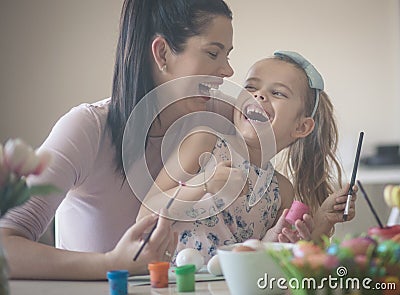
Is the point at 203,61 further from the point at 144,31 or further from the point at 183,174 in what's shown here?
the point at 183,174

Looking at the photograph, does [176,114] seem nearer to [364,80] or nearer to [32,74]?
[32,74]

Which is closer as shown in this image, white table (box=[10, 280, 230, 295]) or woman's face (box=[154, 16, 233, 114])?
white table (box=[10, 280, 230, 295])

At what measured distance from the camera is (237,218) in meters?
1.73

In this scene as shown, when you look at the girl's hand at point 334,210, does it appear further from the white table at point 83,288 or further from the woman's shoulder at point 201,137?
the white table at point 83,288

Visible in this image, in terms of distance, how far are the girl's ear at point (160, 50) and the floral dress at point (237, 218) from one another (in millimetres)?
244

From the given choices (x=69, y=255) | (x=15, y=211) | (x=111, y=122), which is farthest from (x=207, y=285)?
(x=111, y=122)

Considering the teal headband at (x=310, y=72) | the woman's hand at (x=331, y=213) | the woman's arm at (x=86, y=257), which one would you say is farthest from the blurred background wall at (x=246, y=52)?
the woman's arm at (x=86, y=257)

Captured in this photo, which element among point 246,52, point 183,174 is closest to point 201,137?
point 183,174

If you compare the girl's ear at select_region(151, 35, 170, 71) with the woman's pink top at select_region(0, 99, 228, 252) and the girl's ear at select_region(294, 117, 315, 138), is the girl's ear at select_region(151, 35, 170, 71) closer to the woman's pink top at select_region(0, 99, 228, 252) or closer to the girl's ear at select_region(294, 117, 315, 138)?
the woman's pink top at select_region(0, 99, 228, 252)

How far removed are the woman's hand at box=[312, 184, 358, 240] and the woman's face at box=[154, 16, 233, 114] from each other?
390 millimetres

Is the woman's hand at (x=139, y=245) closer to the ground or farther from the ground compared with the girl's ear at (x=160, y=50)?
closer to the ground

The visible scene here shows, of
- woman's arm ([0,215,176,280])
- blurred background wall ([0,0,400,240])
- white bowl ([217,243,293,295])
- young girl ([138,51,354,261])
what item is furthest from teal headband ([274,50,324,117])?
blurred background wall ([0,0,400,240])

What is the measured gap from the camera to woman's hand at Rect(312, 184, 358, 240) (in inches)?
64.2

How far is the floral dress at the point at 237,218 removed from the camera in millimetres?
1647
